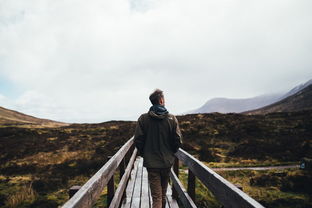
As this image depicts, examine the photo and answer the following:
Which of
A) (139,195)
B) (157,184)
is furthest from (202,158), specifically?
(157,184)

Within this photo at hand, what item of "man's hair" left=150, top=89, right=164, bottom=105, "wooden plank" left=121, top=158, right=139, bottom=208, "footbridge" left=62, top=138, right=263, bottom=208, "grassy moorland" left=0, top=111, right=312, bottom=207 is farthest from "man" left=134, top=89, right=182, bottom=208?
"grassy moorland" left=0, top=111, right=312, bottom=207

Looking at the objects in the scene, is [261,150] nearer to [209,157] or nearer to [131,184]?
[209,157]

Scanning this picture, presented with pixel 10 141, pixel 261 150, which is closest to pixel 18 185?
pixel 10 141

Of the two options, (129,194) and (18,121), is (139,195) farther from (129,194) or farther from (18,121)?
(18,121)

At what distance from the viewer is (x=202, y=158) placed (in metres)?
16.2

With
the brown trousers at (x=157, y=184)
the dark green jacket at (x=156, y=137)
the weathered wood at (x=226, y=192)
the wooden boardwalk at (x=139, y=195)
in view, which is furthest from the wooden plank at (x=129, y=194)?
the weathered wood at (x=226, y=192)

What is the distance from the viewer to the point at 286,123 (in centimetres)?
2819

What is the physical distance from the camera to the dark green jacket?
351cm

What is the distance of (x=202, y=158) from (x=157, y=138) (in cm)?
1355

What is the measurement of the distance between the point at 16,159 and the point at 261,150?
19.4 m

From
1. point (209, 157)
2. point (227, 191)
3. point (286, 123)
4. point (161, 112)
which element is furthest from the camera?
point (286, 123)

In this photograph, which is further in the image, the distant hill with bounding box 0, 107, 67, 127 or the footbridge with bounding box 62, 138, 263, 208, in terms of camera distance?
the distant hill with bounding box 0, 107, 67, 127

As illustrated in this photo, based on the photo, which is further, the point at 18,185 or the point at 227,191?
the point at 18,185

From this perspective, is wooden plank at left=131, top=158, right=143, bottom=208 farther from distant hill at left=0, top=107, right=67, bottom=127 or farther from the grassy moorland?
distant hill at left=0, top=107, right=67, bottom=127
